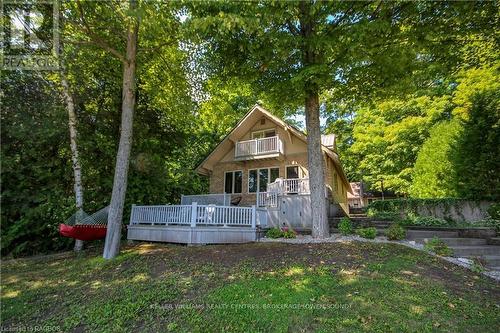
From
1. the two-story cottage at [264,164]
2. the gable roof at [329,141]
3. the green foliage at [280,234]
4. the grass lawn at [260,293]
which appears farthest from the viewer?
the gable roof at [329,141]

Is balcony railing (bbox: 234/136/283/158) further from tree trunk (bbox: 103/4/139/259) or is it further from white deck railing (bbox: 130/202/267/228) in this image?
tree trunk (bbox: 103/4/139/259)

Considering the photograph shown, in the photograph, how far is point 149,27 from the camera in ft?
23.6

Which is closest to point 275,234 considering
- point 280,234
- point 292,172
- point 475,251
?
point 280,234

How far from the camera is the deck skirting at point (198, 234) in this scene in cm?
865

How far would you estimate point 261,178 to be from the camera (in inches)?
635

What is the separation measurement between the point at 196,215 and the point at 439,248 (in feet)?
23.3

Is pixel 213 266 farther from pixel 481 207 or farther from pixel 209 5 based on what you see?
pixel 481 207

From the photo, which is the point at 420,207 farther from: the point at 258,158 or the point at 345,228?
the point at 258,158

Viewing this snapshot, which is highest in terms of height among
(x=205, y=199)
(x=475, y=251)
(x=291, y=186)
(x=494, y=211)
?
(x=291, y=186)

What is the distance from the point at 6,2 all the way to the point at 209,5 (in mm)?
5636

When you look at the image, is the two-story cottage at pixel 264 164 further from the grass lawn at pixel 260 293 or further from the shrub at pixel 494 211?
the grass lawn at pixel 260 293

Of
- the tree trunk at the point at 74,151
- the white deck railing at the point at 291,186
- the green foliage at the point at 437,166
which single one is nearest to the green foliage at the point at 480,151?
the green foliage at the point at 437,166

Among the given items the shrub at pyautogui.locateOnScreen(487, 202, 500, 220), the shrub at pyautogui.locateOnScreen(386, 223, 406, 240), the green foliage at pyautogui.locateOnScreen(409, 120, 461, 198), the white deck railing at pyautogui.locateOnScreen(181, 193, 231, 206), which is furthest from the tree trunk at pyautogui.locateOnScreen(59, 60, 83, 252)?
the green foliage at pyautogui.locateOnScreen(409, 120, 461, 198)
